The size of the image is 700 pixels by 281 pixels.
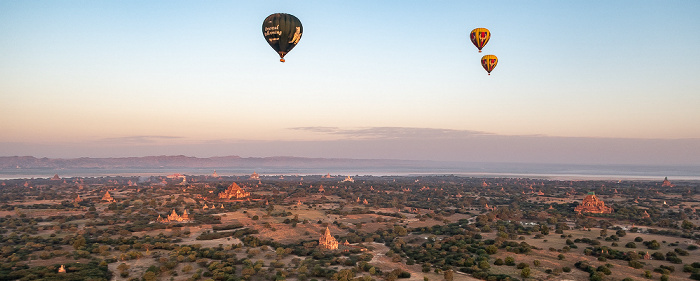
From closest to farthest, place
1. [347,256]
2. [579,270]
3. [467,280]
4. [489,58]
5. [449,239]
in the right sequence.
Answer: [467,280] < [579,270] < [347,256] < [449,239] < [489,58]

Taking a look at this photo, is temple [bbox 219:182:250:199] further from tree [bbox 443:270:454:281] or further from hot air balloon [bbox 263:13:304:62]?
tree [bbox 443:270:454:281]

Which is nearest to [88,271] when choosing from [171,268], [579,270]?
[171,268]

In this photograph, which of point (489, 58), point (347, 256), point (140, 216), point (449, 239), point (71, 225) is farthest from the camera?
point (140, 216)

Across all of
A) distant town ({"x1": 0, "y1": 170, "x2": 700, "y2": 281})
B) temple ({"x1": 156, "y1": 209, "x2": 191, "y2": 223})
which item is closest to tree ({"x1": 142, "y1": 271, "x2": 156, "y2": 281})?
distant town ({"x1": 0, "y1": 170, "x2": 700, "y2": 281})

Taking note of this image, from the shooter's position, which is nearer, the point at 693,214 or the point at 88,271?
the point at 88,271

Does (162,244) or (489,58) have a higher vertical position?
(489,58)

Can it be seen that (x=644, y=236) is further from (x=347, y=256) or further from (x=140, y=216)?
(x=140, y=216)

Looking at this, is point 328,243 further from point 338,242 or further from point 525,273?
point 525,273
